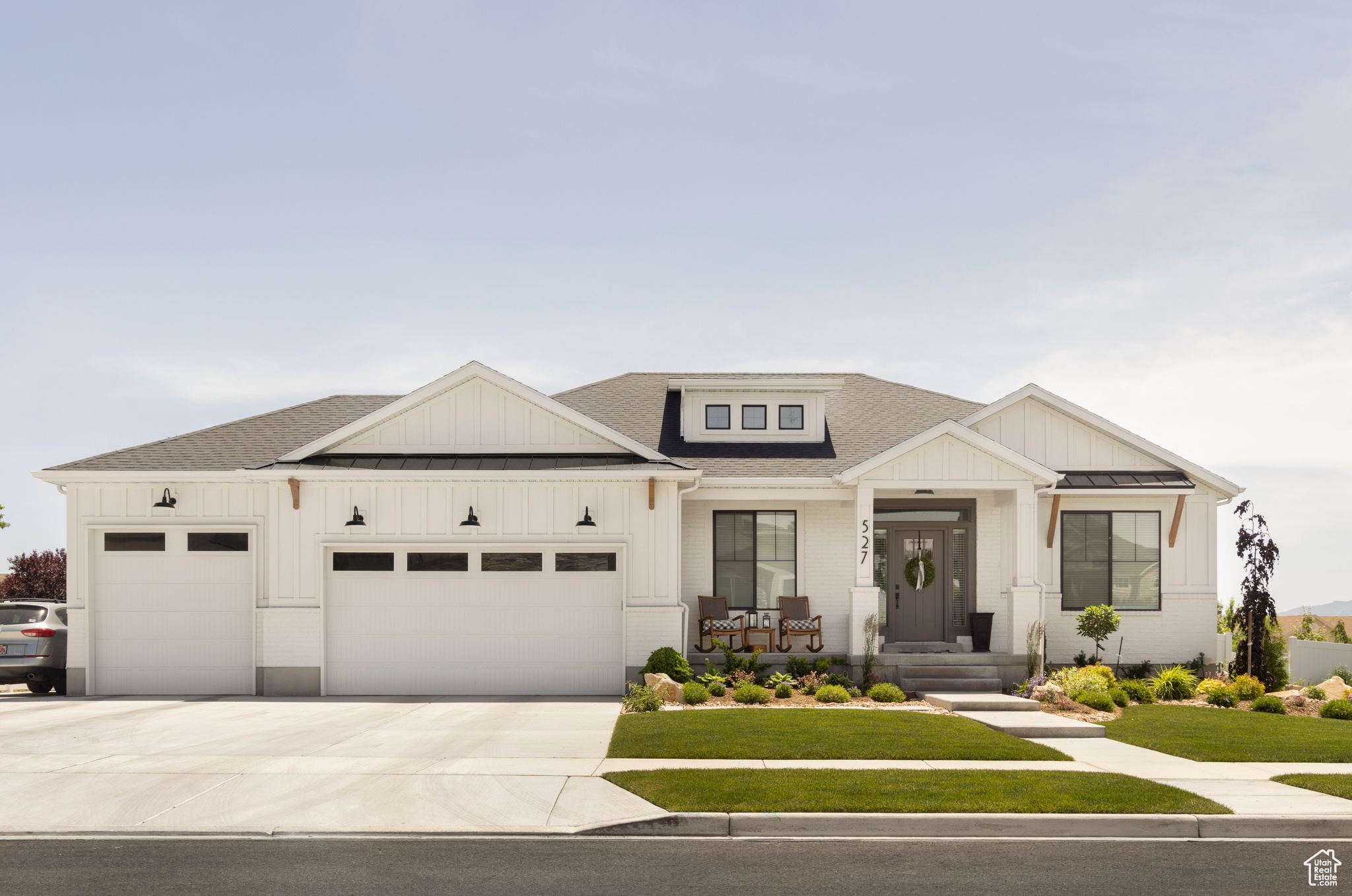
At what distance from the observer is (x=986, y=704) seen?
14.9 meters

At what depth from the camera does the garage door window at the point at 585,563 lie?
16.7m

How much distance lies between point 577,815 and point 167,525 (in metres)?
11.7

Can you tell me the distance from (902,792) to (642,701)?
5982 millimetres

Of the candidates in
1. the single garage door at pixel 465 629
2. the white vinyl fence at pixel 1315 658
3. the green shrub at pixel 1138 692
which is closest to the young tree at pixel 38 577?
the single garage door at pixel 465 629

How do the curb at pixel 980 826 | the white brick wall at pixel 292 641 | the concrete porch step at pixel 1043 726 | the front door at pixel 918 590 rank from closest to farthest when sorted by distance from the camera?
1. the curb at pixel 980 826
2. the concrete porch step at pixel 1043 726
3. the white brick wall at pixel 292 641
4. the front door at pixel 918 590

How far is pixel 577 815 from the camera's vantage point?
8.12 meters

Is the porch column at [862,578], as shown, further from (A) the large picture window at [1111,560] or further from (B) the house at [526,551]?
(A) the large picture window at [1111,560]

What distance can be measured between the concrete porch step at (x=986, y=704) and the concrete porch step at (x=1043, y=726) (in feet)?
3.15

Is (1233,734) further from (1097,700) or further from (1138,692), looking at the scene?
(1138,692)

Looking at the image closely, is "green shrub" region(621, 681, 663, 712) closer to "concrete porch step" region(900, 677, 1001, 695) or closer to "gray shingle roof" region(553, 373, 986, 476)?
"concrete porch step" region(900, 677, 1001, 695)

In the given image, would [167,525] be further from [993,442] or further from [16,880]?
[993,442]

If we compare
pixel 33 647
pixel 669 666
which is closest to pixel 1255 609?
pixel 669 666

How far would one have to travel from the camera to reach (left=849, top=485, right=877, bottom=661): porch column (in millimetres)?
16938

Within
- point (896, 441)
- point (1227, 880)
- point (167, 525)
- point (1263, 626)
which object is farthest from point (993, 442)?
point (167, 525)
